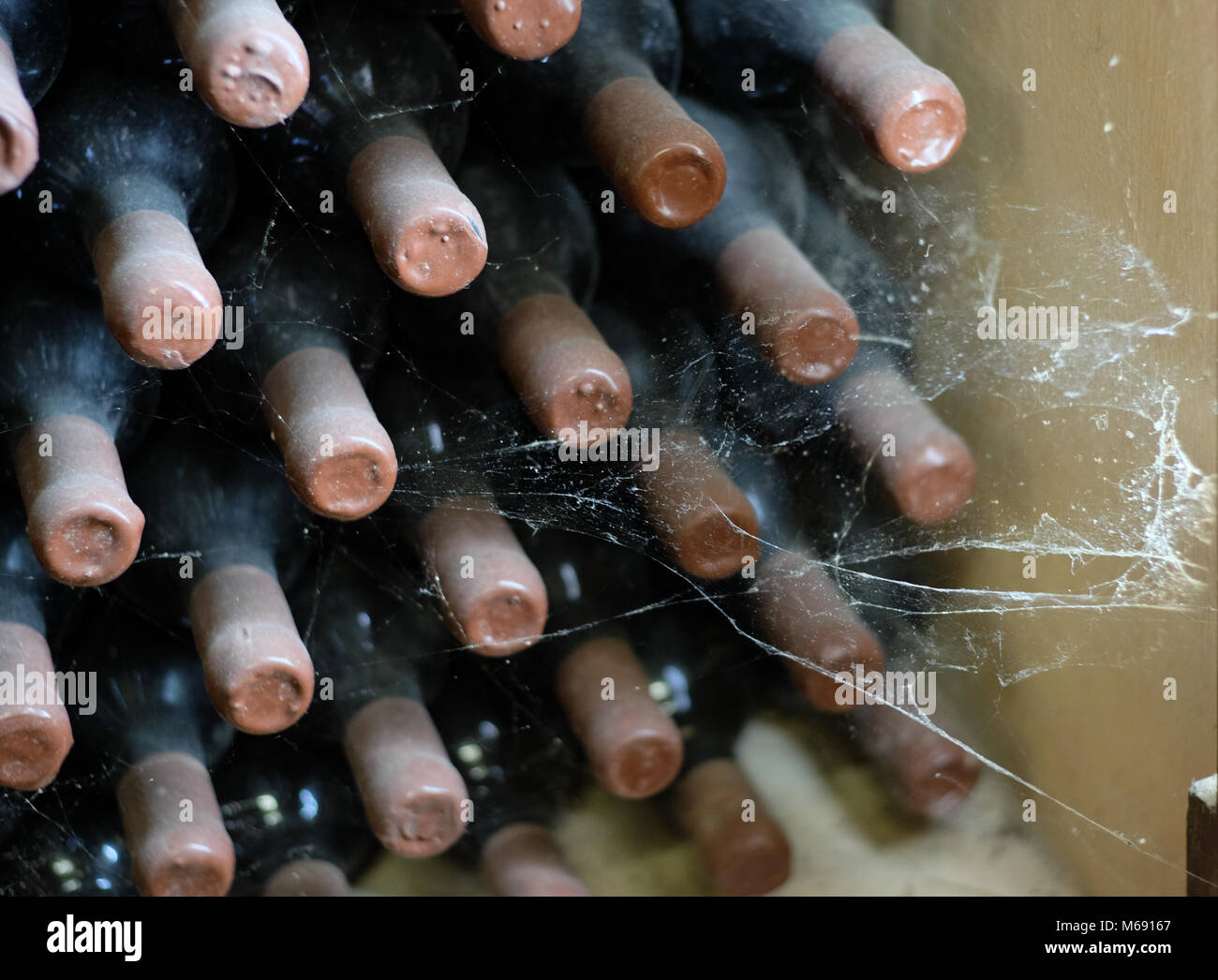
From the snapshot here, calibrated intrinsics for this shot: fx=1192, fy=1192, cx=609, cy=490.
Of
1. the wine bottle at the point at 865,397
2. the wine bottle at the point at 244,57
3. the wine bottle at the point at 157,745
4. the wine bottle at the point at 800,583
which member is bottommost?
the wine bottle at the point at 157,745

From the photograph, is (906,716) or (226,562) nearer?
(226,562)

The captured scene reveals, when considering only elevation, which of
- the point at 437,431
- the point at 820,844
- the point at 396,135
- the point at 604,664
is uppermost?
the point at 396,135

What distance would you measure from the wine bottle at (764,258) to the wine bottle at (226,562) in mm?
210

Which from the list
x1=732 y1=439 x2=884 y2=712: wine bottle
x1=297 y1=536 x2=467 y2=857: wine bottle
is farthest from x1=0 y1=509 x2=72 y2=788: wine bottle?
x1=732 y1=439 x2=884 y2=712: wine bottle

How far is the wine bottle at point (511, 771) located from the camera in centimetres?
61

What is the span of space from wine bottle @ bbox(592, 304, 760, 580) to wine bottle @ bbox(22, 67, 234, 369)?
19 cm

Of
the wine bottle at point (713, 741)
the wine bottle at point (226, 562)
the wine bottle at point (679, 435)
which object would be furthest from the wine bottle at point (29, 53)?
the wine bottle at point (713, 741)

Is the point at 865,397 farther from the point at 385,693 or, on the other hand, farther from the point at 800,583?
the point at 385,693

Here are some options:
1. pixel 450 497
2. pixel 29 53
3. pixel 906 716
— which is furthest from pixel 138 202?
pixel 906 716

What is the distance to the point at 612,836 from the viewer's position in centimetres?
64

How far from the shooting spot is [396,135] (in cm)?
48

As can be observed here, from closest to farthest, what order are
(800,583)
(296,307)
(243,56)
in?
(243,56) < (296,307) < (800,583)

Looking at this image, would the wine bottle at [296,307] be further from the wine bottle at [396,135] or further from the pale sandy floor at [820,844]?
the pale sandy floor at [820,844]

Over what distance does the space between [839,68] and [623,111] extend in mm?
106
